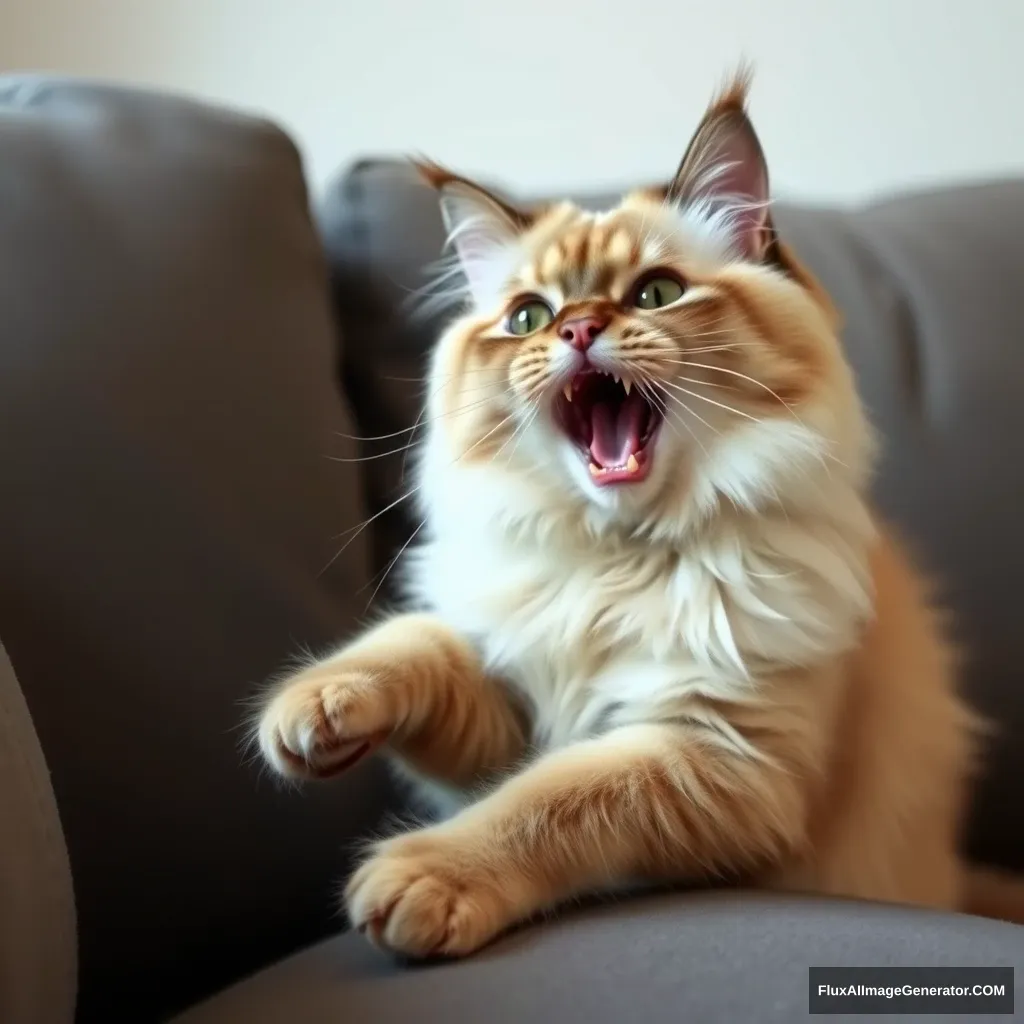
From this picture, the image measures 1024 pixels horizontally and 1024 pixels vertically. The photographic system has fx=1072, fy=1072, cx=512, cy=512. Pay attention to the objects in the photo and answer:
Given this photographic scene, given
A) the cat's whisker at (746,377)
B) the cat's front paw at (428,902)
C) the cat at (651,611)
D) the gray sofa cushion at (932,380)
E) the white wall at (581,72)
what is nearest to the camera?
the cat's front paw at (428,902)

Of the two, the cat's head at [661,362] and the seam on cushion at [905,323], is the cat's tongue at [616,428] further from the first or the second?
the seam on cushion at [905,323]

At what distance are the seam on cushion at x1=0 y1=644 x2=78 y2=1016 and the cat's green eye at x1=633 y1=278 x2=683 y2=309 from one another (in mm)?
637

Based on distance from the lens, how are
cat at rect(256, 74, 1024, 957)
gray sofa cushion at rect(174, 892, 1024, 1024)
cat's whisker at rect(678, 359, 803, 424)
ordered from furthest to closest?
1. cat's whisker at rect(678, 359, 803, 424)
2. cat at rect(256, 74, 1024, 957)
3. gray sofa cushion at rect(174, 892, 1024, 1024)

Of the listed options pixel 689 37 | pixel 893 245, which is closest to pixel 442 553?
pixel 893 245

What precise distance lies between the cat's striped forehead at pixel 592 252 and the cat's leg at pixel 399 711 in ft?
1.18

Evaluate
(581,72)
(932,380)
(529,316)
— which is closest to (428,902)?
(529,316)

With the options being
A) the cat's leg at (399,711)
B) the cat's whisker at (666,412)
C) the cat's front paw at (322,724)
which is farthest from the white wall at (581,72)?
the cat's front paw at (322,724)

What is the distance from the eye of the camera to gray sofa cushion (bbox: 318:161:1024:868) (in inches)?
52.4

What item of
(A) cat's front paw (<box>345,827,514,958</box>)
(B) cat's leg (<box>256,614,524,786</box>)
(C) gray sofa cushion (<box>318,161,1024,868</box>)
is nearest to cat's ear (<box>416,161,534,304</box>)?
(C) gray sofa cushion (<box>318,161,1024,868</box>)

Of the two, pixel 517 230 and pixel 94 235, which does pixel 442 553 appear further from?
pixel 94 235

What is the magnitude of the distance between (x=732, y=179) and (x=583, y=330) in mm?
248

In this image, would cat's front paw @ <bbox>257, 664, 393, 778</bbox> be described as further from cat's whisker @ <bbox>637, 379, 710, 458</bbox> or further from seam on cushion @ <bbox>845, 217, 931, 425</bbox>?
seam on cushion @ <bbox>845, 217, 931, 425</bbox>

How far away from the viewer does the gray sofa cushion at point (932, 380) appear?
1.33m

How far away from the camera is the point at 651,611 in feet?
3.13
